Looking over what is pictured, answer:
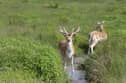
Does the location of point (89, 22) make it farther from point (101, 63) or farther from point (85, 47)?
point (101, 63)

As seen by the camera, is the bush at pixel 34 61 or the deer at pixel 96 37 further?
the deer at pixel 96 37

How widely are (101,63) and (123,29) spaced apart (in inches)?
422

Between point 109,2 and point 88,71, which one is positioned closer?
point 88,71

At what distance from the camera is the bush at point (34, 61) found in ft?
51.0

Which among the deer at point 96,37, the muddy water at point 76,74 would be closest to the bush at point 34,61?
the muddy water at point 76,74

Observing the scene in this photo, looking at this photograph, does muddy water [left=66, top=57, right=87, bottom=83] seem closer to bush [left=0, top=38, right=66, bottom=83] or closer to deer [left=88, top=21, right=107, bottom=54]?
bush [left=0, top=38, right=66, bottom=83]

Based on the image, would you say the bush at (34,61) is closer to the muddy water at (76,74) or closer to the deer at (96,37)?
the muddy water at (76,74)

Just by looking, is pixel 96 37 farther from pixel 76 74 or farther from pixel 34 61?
pixel 34 61

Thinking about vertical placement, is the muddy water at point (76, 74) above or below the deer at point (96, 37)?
below

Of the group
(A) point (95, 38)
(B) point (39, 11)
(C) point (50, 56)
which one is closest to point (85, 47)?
(A) point (95, 38)

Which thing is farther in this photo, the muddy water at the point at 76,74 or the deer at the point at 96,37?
the deer at the point at 96,37

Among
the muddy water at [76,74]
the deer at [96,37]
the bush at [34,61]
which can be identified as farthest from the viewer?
the deer at [96,37]

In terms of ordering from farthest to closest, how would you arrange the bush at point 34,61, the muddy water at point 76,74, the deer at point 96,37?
1. the deer at point 96,37
2. the muddy water at point 76,74
3. the bush at point 34,61

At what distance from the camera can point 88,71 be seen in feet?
56.7
